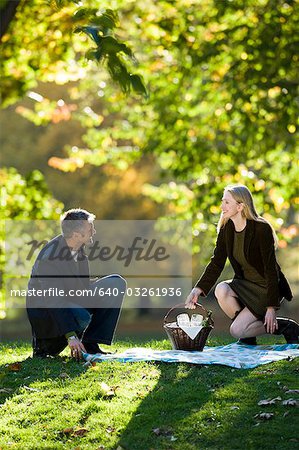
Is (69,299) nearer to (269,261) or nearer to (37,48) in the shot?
(269,261)

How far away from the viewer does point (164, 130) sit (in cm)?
1259

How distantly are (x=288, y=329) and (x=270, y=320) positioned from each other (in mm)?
344

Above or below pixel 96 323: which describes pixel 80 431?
above

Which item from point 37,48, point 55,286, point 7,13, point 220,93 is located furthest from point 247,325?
point 220,93

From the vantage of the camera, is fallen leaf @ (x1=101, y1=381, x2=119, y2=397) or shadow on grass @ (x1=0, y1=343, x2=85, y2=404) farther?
shadow on grass @ (x1=0, y1=343, x2=85, y2=404)

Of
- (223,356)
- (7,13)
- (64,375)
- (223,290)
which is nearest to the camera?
(64,375)

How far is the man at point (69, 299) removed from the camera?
677 centimetres

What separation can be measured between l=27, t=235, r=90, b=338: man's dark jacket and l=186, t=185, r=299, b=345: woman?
3.39ft

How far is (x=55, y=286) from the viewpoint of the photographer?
6.84 m

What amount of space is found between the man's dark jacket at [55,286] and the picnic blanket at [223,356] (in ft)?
1.18

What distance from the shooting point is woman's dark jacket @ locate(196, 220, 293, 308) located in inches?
268

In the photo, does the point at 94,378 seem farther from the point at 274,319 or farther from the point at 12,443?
the point at 274,319

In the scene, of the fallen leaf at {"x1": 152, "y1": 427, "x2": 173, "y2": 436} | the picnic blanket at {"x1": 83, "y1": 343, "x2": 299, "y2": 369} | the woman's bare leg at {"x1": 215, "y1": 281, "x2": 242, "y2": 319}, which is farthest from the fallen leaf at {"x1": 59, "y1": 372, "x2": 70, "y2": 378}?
the woman's bare leg at {"x1": 215, "y1": 281, "x2": 242, "y2": 319}

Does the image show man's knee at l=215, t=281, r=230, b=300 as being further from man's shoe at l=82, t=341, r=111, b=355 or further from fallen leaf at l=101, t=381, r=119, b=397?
fallen leaf at l=101, t=381, r=119, b=397
